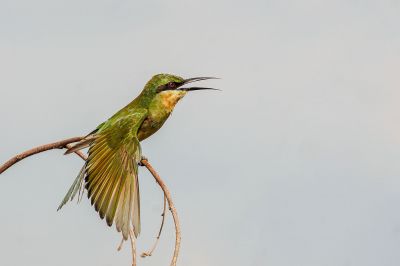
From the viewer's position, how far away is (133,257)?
350 centimetres

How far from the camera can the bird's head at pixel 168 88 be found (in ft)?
19.2

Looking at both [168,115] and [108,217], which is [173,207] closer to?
[108,217]

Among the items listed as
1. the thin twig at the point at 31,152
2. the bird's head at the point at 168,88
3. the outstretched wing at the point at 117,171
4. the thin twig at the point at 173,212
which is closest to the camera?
the thin twig at the point at 173,212

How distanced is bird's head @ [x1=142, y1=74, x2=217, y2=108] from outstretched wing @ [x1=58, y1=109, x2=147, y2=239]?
0.19 m

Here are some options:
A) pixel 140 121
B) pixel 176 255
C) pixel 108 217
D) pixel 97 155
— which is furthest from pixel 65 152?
pixel 140 121

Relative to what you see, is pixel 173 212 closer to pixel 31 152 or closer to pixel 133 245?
pixel 133 245

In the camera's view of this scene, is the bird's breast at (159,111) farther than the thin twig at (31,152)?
Yes

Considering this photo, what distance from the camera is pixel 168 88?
5895 millimetres

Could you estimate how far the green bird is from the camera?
435 cm

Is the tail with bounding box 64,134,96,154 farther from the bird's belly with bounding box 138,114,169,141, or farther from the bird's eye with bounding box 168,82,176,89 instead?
the bird's eye with bounding box 168,82,176,89

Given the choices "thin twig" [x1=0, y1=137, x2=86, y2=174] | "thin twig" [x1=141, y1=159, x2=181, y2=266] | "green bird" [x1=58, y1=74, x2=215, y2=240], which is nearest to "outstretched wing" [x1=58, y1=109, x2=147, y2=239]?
"green bird" [x1=58, y1=74, x2=215, y2=240]

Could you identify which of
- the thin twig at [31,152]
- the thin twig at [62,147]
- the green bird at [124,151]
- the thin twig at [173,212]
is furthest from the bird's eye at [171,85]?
the thin twig at [31,152]

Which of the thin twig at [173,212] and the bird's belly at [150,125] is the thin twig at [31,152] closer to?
the thin twig at [173,212]

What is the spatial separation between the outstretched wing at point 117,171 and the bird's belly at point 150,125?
9cm
